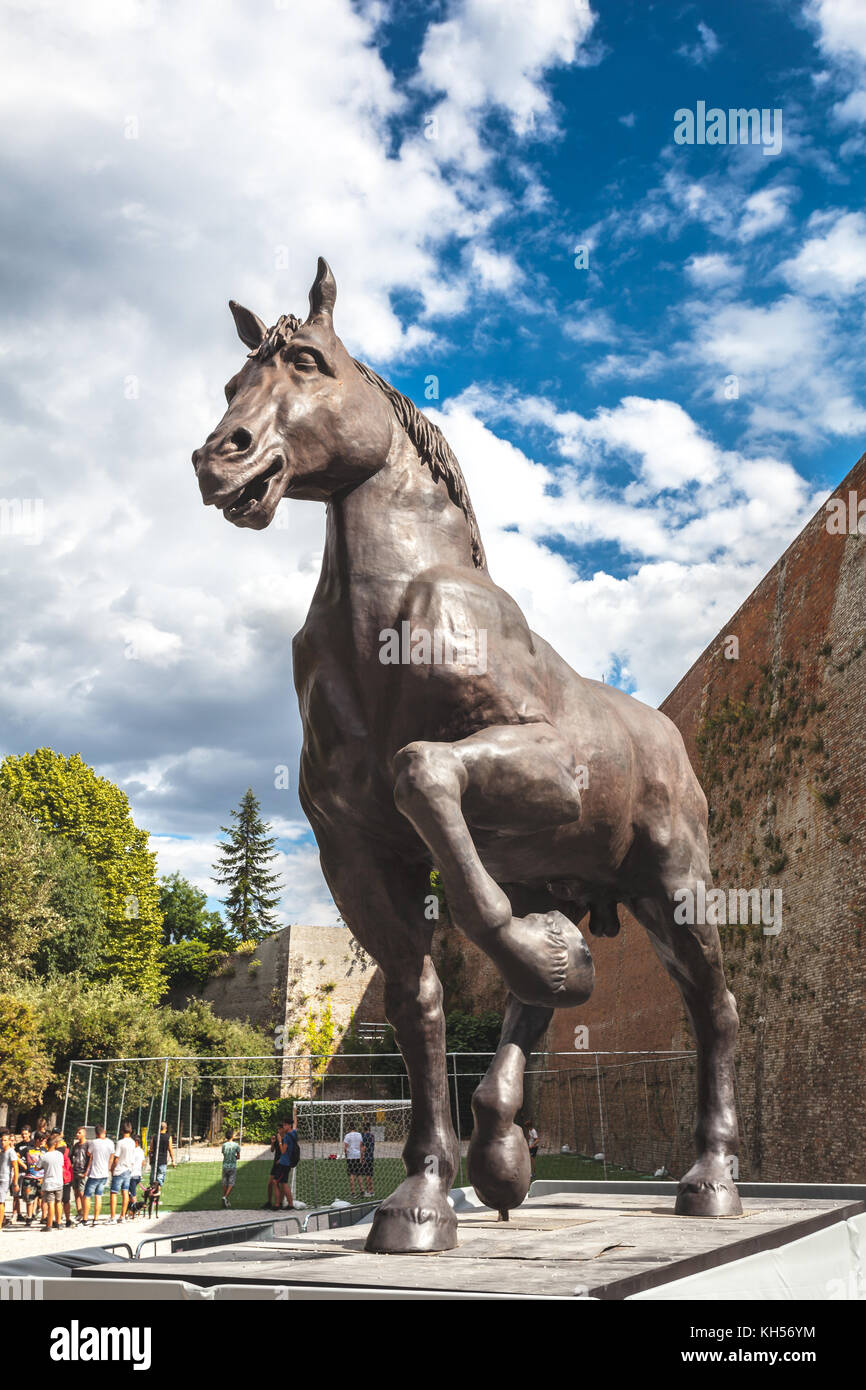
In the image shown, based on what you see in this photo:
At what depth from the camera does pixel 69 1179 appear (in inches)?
711

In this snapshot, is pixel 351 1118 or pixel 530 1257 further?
pixel 351 1118

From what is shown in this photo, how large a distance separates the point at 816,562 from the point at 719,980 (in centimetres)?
1467

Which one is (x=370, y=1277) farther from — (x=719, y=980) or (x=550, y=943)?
(x=719, y=980)

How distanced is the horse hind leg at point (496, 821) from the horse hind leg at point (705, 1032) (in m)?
1.31

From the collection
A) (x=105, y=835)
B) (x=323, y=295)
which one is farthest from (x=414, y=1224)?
(x=105, y=835)

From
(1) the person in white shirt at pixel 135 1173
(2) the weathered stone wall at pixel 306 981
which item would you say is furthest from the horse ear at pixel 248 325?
(2) the weathered stone wall at pixel 306 981

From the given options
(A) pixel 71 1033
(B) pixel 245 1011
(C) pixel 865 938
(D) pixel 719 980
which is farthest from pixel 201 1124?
(D) pixel 719 980

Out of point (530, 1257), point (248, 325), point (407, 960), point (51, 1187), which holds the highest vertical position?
point (248, 325)

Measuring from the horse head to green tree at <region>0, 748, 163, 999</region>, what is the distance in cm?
3612

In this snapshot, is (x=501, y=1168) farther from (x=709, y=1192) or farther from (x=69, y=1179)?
(x=69, y=1179)

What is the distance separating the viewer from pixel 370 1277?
265cm

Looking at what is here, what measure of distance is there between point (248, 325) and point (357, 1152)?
693 inches
